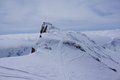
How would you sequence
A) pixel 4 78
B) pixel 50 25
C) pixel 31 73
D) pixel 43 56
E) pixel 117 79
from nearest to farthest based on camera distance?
pixel 4 78, pixel 31 73, pixel 117 79, pixel 43 56, pixel 50 25

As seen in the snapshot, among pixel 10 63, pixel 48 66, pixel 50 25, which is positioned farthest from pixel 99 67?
pixel 50 25

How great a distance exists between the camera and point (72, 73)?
36.0 ft

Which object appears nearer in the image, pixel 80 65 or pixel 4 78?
pixel 4 78

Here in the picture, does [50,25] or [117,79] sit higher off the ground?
[50,25]

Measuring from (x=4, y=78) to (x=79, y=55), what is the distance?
6.68 metres

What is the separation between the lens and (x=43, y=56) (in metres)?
13.6

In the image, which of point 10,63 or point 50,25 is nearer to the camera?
point 10,63

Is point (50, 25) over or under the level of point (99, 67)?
over

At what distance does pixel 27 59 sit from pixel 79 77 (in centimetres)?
404

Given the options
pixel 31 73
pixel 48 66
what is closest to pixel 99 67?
pixel 48 66

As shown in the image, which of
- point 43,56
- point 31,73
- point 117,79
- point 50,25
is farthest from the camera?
point 50,25

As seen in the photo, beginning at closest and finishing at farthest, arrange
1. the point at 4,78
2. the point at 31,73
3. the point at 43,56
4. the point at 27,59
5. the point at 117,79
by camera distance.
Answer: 1. the point at 4,78
2. the point at 31,73
3. the point at 117,79
4. the point at 27,59
5. the point at 43,56

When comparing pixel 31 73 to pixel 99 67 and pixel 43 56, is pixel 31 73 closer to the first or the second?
pixel 43 56

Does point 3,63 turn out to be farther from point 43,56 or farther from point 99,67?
point 99,67
